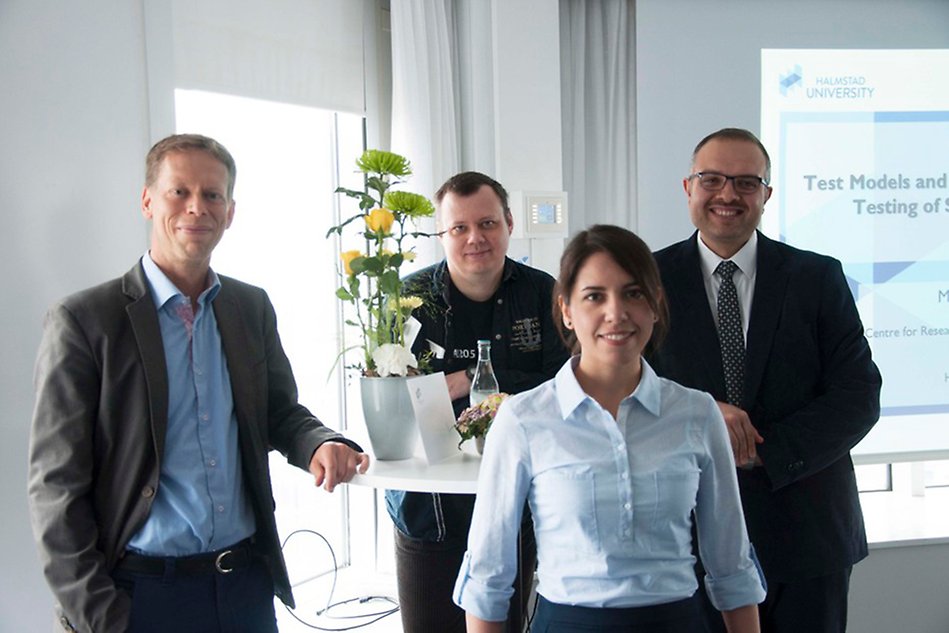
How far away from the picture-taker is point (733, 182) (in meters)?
1.91

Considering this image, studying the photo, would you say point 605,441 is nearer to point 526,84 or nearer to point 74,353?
point 74,353

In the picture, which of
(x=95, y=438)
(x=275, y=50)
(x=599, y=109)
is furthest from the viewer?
(x=599, y=109)

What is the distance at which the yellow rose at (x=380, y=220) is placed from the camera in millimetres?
1835

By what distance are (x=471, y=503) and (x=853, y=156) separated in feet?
7.56

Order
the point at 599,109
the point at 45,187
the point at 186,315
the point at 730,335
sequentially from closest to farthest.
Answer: the point at 186,315, the point at 730,335, the point at 45,187, the point at 599,109

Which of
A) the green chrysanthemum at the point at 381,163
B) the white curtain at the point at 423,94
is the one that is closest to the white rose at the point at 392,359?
the green chrysanthemum at the point at 381,163

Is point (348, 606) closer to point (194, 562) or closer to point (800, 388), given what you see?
point (194, 562)

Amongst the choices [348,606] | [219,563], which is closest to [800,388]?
[219,563]

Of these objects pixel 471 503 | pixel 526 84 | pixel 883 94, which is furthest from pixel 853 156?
pixel 471 503

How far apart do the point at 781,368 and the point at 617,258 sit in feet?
2.19

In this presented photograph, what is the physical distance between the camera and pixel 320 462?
1759 mm

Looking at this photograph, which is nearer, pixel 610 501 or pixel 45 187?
pixel 610 501

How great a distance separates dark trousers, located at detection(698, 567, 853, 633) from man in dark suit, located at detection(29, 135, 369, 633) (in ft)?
3.31

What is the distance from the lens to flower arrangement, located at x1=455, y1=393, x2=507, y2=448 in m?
1.85
